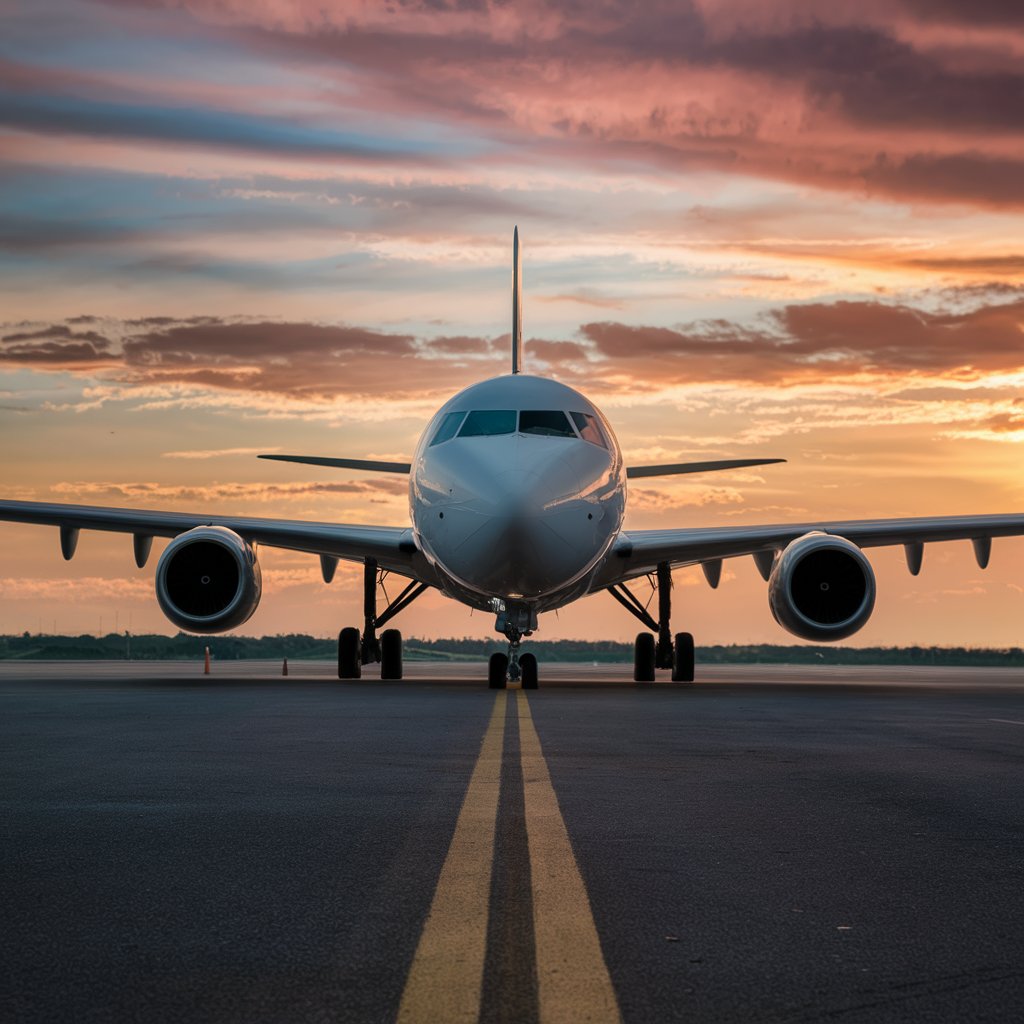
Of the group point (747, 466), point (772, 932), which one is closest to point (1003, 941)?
point (772, 932)

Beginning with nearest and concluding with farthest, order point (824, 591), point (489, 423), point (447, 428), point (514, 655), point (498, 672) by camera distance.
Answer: point (489, 423) → point (447, 428) → point (498, 672) → point (514, 655) → point (824, 591)

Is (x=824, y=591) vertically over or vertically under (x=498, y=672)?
over

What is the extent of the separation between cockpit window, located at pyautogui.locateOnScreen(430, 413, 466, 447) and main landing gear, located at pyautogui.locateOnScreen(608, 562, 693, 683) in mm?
5372

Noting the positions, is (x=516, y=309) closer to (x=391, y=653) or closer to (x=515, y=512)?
(x=391, y=653)

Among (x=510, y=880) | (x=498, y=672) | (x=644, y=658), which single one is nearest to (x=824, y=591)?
(x=498, y=672)

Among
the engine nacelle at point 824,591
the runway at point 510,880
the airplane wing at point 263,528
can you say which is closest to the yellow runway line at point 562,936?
the runway at point 510,880

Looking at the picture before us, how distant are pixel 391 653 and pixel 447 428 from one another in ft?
21.4

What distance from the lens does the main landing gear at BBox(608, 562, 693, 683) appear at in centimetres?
2323

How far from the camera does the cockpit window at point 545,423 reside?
17.9m

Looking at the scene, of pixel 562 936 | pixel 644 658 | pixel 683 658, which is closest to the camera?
pixel 562 936

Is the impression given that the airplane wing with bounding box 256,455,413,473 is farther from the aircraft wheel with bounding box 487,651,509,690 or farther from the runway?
the runway

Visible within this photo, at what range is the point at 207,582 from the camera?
66.7 feet

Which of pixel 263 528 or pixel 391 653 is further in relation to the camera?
pixel 391 653

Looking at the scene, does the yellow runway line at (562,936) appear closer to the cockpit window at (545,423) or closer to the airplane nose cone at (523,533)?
the airplane nose cone at (523,533)
